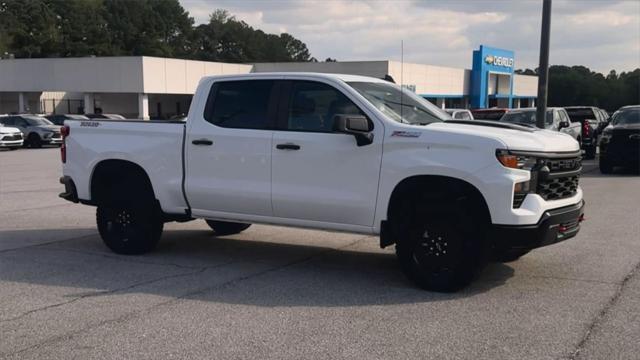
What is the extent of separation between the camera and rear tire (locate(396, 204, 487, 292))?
6.34 meters

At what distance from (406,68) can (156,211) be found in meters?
48.7

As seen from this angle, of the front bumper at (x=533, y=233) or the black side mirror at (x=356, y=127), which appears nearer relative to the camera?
the front bumper at (x=533, y=233)

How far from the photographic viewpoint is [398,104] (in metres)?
7.16

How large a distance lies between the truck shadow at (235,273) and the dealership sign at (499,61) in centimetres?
5754

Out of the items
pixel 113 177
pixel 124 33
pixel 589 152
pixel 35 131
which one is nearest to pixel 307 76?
pixel 113 177

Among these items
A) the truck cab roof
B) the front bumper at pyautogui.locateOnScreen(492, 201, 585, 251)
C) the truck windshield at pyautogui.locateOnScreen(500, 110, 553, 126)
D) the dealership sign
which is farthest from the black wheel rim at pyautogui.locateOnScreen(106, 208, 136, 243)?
the dealership sign

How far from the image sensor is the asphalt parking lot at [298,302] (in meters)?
5.07

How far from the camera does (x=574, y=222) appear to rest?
6609mm

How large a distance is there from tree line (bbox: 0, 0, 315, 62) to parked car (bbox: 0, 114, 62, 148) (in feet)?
185

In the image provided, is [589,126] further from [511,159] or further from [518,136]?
[511,159]

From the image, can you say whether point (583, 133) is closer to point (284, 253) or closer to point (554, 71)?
point (284, 253)

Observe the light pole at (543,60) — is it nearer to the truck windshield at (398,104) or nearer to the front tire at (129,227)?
the truck windshield at (398,104)

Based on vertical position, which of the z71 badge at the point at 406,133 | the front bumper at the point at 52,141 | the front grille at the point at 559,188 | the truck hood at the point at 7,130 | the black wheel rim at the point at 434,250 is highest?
the z71 badge at the point at 406,133

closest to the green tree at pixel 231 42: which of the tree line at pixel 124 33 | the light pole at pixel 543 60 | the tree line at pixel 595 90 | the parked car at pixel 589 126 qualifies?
the tree line at pixel 124 33
